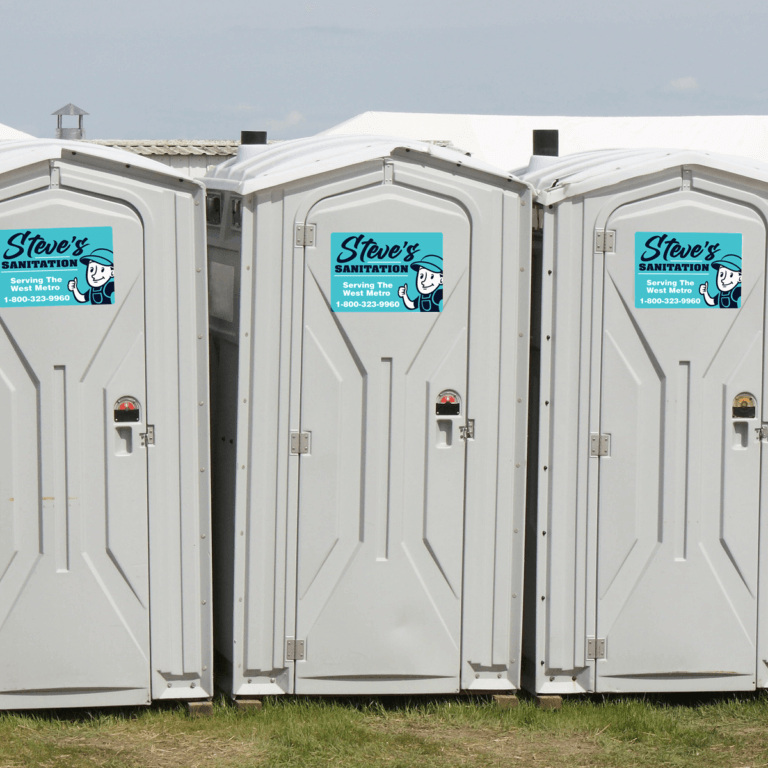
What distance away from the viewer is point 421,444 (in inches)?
183

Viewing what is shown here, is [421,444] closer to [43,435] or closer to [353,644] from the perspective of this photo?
[353,644]

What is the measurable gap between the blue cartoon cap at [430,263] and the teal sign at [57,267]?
125cm

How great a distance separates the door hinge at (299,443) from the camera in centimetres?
458

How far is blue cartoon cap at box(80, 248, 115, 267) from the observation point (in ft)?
14.3

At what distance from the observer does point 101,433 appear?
4449 millimetres

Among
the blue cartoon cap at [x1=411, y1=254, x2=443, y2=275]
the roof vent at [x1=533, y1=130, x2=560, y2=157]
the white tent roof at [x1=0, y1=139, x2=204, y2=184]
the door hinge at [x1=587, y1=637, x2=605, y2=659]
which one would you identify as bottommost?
the door hinge at [x1=587, y1=637, x2=605, y2=659]

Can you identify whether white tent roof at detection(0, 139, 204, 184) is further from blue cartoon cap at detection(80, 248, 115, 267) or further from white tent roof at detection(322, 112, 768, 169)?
white tent roof at detection(322, 112, 768, 169)

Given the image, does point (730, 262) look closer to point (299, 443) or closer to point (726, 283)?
point (726, 283)

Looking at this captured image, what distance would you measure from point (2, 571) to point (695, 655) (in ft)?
9.91

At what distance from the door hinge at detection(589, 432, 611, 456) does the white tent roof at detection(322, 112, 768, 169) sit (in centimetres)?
2189

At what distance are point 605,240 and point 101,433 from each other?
2267 mm

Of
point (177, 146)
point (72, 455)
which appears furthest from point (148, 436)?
point (177, 146)

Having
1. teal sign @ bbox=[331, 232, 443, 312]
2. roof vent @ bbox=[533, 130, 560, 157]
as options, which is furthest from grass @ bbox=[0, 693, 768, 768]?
roof vent @ bbox=[533, 130, 560, 157]

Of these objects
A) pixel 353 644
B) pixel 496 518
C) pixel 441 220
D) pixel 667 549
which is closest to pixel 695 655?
pixel 667 549
